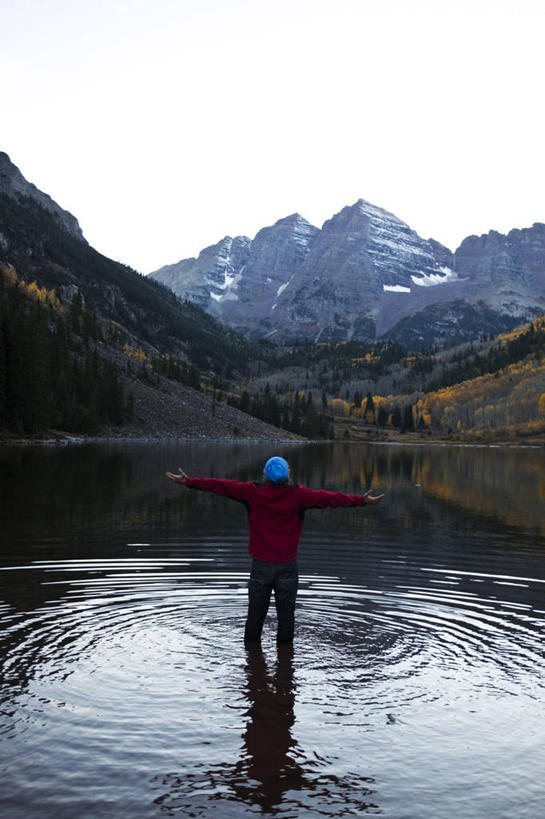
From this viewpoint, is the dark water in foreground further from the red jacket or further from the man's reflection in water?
the red jacket

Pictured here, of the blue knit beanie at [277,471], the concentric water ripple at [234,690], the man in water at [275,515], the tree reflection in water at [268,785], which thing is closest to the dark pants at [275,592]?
the man in water at [275,515]

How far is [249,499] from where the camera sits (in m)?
14.5

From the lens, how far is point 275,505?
14.4m

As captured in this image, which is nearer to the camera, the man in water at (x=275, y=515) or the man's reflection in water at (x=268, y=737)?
the man's reflection in water at (x=268, y=737)

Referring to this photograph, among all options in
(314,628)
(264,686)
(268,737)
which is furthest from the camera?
(314,628)

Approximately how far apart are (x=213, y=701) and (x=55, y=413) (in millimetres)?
141602

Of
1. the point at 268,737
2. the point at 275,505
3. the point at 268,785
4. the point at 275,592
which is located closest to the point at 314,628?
the point at 275,592

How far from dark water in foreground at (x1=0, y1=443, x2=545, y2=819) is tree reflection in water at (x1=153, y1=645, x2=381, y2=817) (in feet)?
0.09

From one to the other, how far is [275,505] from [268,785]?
6104 mm

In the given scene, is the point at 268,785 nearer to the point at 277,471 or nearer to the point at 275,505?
the point at 275,505

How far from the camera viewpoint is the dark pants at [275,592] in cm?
1454

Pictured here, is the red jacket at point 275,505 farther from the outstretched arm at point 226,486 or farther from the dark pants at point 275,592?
the dark pants at point 275,592

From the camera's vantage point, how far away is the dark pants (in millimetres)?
14539

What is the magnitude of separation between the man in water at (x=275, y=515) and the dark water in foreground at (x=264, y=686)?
4.88ft
